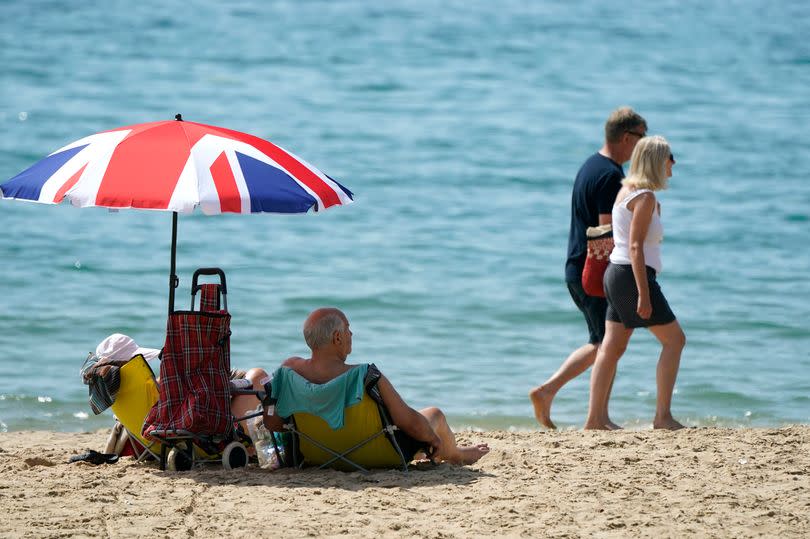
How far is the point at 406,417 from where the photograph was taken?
5266 mm

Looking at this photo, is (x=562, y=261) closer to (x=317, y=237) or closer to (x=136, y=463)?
(x=317, y=237)

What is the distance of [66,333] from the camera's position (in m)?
9.72

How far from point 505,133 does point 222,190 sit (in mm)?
13536

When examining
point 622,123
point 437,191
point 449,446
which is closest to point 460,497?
point 449,446

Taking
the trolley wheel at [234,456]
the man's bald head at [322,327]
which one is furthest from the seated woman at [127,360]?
the man's bald head at [322,327]

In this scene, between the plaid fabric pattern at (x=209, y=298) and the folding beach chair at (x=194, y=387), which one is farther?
the plaid fabric pattern at (x=209, y=298)

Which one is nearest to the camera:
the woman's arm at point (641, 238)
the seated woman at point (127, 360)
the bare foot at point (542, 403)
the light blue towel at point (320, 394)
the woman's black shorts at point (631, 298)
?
the light blue towel at point (320, 394)

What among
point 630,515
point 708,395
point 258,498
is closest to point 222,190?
point 258,498

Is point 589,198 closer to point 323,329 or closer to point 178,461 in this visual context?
point 323,329

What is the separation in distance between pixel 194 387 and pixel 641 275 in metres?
2.41

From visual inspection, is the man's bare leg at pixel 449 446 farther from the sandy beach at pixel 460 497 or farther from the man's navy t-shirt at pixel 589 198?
the man's navy t-shirt at pixel 589 198

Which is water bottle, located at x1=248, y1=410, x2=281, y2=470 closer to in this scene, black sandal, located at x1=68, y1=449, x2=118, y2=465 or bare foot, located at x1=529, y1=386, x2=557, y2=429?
black sandal, located at x1=68, y1=449, x2=118, y2=465

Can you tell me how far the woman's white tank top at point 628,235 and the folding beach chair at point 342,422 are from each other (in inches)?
68.2

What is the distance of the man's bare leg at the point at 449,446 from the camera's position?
548 centimetres
